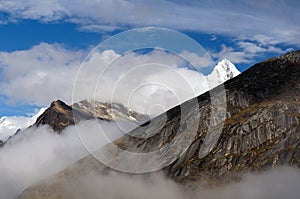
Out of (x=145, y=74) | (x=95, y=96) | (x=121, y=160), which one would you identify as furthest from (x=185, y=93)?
(x=121, y=160)

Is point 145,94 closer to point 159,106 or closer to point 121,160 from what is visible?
point 159,106

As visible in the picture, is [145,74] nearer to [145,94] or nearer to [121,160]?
[145,94]

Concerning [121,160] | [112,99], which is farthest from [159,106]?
[121,160]

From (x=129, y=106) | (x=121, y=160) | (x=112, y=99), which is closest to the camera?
(x=129, y=106)

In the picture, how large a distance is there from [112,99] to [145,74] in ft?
37.2

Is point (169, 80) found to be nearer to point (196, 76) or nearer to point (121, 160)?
point (196, 76)

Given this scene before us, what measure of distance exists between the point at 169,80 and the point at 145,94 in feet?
23.2

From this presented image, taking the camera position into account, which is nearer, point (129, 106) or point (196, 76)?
point (129, 106)

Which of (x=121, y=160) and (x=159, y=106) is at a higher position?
(x=121, y=160)

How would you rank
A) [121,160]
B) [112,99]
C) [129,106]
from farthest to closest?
1. [121,160]
2. [112,99]
3. [129,106]

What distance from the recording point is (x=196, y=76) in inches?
4427

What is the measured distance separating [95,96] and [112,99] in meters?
4.49

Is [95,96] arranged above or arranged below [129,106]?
above

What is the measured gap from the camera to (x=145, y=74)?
10481 cm
